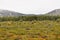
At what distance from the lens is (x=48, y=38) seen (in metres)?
26.8

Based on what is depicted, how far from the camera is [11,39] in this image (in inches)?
1005

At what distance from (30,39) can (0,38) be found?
3444 mm

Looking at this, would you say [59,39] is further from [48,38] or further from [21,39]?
[21,39]

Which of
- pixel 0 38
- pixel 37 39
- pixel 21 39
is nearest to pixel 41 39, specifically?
pixel 37 39

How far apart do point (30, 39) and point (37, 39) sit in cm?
87

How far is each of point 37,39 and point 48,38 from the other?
1319 mm

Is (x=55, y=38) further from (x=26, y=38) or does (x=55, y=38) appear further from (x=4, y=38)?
(x=4, y=38)

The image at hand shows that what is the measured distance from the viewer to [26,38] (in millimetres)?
26312

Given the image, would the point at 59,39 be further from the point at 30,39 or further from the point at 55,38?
the point at 30,39

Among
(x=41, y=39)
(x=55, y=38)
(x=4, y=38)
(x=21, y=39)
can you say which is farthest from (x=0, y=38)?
(x=55, y=38)

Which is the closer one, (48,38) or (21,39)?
(21,39)

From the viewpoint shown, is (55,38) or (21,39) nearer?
(21,39)

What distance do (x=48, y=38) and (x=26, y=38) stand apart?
2.57m

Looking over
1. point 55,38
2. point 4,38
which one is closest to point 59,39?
point 55,38
